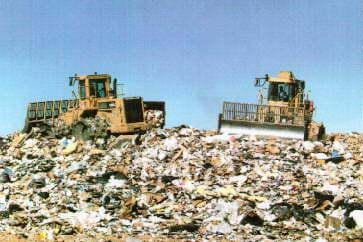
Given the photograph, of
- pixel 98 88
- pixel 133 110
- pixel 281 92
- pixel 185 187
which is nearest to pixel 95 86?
pixel 98 88

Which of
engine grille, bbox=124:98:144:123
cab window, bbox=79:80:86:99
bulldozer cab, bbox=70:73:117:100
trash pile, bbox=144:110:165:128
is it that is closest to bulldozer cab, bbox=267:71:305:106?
trash pile, bbox=144:110:165:128

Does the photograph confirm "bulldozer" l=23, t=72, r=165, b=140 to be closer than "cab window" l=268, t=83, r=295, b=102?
Yes

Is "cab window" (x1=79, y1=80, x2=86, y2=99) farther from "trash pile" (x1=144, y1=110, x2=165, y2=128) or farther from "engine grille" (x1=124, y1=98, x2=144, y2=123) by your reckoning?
"trash pile" (x1=144, y1=110, x2=165, y2=128)

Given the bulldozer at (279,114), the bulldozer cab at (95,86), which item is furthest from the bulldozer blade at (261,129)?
the bulldozer cab at (95,86)

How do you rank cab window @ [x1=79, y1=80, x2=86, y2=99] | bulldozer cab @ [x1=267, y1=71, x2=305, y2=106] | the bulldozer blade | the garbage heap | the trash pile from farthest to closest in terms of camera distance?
bulldozer cab @ [x1=267, y1=71, x2=305, y2=106] < the trash pile < cab window @ [x1=79, y1=80, x2=86, y2=99] < the bulldozer blade < the garbage heap

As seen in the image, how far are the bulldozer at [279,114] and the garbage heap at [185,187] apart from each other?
505 mm

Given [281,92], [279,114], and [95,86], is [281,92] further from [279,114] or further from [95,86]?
[95,86]

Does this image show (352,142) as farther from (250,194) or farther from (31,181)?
(31,181)

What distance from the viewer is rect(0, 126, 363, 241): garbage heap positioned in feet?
31.3

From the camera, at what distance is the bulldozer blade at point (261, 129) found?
17.7 m

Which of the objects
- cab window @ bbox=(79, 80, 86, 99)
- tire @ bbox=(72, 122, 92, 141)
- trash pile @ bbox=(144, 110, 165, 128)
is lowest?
tire @ bbox=(72, 122, 92, 141)

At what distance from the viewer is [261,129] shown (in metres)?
18.0

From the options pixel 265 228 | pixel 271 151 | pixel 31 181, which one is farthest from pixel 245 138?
pixel 265 228

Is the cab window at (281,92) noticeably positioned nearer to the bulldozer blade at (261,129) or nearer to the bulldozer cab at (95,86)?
the bulldozer blade at (261,129)
